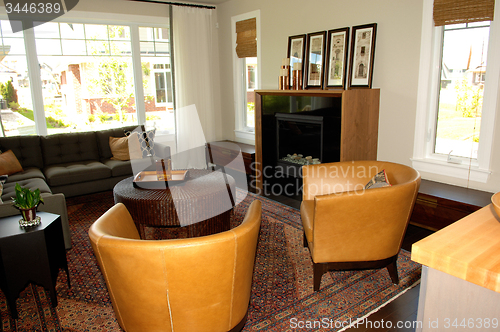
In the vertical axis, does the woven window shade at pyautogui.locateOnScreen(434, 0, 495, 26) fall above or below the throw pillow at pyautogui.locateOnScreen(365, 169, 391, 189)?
above

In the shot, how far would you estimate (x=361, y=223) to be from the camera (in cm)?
219

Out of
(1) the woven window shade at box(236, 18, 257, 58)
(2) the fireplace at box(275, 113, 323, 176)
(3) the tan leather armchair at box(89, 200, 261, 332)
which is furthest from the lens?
(1) the woven window shade at box(236, 18, 257, 58)

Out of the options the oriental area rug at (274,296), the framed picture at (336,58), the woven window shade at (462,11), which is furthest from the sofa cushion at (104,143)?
the woven window shade at (462,11)

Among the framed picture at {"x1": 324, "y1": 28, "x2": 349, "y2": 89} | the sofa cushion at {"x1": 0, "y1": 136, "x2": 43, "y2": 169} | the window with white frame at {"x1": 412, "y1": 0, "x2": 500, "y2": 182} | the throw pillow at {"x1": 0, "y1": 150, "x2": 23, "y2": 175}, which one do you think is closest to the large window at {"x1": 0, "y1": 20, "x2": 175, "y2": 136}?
the sofa cushion at {"x1": 0, "y1": 136, "x2": 43, "y2": 169}

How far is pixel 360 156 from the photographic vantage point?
3.74 meters

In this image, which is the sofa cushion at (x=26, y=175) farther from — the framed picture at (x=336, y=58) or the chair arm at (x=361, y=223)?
the framed picture at (x=336, y=58)

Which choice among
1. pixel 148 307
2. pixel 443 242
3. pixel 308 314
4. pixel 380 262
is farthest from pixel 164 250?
pixel 380 262

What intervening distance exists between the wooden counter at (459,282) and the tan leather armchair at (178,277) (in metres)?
0.71

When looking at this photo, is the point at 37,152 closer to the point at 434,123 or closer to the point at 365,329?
the point at 365,329

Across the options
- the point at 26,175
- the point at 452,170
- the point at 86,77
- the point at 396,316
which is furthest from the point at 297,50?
the point at 26,175

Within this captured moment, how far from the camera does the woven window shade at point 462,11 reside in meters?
2.87

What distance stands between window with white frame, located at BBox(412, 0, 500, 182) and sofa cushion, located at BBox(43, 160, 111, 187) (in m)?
3.44

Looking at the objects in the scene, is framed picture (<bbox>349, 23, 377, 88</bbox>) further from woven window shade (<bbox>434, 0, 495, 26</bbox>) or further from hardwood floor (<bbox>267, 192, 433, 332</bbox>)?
hardwood floor (<bbox>267, 192, 433, 332</bbox>)

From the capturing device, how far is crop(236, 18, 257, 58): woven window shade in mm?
5199
